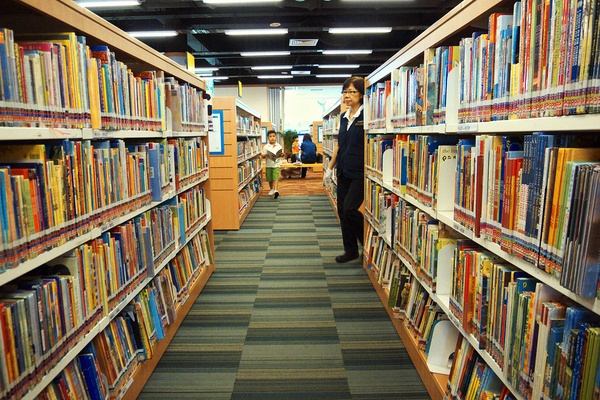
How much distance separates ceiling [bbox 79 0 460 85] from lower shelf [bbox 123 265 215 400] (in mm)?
5256

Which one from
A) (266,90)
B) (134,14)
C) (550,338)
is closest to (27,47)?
(550,338)

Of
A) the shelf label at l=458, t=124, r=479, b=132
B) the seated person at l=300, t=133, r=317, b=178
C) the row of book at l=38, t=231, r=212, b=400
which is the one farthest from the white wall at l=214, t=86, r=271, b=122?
the shelf label at l=458, t=124, r=479, b=132

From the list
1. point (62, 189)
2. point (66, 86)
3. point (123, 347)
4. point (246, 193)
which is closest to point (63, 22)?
point (66, 86)

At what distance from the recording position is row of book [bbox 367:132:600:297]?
41.9 inches

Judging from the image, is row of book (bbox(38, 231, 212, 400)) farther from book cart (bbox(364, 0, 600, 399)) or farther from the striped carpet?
book cart (bbox(364, 0, 600, 399))

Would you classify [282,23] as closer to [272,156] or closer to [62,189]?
[272,156]

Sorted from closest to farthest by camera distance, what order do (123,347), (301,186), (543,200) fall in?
(543,200)
(123,347)
(301,186)

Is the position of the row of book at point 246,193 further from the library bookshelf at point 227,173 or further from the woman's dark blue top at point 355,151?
the woman's dark blue top at point 355,151

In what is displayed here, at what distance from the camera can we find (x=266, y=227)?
21.6ft

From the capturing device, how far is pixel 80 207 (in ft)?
5.70

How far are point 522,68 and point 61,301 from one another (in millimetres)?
1720

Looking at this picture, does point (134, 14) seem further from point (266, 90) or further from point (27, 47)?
point (266, 90)

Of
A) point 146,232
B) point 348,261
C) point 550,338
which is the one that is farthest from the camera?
point 348,261

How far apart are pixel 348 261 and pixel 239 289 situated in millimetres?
1315
